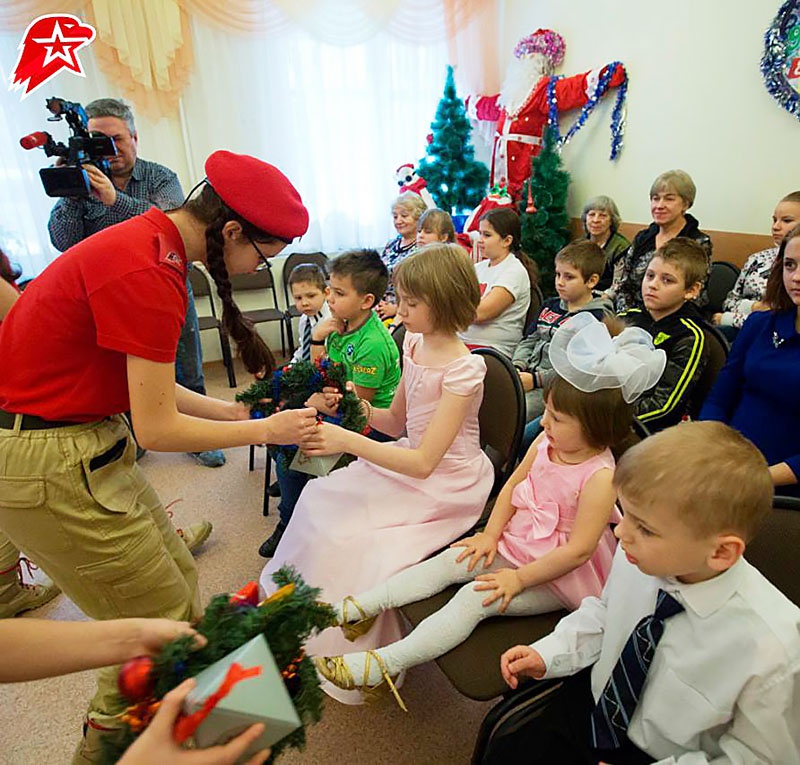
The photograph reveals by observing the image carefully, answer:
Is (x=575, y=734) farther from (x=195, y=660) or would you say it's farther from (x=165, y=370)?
(x=165, y=370)

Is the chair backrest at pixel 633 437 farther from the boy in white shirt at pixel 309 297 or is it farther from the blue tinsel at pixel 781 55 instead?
the blue tinsel at pixel 781 55

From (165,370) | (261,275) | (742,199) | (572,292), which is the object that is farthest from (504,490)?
(261,275)

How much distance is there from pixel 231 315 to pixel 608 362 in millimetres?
969

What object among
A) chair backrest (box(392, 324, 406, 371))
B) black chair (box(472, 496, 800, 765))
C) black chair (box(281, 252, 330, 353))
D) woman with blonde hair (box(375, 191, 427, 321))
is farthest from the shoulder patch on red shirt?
black chair (box(281, 252, 330, 353))

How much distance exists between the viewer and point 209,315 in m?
4.57

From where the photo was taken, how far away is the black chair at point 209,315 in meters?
4.15

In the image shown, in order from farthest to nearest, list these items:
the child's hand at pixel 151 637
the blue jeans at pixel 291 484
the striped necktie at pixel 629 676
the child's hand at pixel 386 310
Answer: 1. the child's hand at pixel 386 310
2. the blue jeans at pixel 291 484
3. the striped necktie at pixel 629 676
4. the child's hand at pixel 151 637

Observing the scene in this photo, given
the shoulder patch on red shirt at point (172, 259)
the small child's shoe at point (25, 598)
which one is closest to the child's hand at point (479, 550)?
the shoulder patch on red shirt at point (172, 259)

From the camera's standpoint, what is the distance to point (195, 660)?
66cm

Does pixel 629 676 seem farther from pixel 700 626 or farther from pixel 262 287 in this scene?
pixel 262 287

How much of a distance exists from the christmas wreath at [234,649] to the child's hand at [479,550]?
23.8 inches

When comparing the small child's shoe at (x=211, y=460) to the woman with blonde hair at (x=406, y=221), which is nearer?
the small child's shoe at (x=211, y=460)

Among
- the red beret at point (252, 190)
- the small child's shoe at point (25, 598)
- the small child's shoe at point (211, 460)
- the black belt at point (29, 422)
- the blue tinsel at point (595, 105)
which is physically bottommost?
the small child's shoe at point (211, 460)

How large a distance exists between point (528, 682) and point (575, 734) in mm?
123
